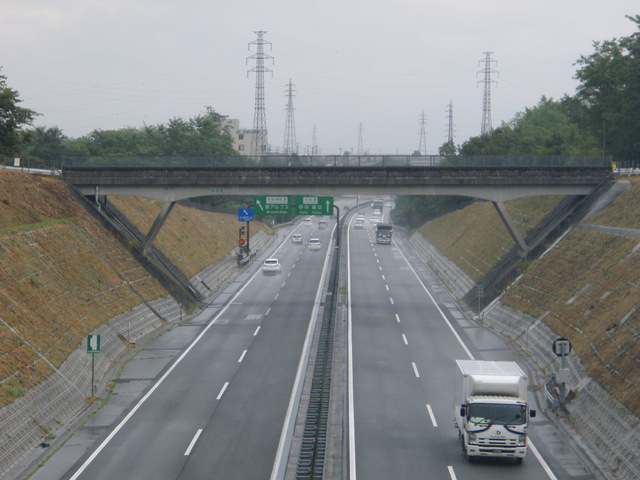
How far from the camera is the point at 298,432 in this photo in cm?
2831

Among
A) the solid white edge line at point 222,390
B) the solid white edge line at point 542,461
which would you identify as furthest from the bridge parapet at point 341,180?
the solid white edge line at point 542,461

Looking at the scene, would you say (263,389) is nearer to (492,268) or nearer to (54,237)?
(54,237)

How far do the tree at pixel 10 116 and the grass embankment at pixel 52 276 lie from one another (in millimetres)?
10946

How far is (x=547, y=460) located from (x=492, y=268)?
3648 centimetres

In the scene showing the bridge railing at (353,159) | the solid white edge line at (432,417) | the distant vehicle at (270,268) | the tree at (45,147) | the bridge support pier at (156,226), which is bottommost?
the solid white edge line at (432,417)

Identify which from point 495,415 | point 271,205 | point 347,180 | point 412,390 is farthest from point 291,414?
point 271,205

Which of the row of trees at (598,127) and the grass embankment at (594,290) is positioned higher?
the row of trees at (598,127)

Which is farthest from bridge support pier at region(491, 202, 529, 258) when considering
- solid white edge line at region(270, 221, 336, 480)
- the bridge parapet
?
solid white edge line at region(270, 221, 336, 480)

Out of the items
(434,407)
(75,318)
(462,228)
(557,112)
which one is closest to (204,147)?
(462,228)

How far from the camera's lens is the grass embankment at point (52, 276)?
3136 centimetres

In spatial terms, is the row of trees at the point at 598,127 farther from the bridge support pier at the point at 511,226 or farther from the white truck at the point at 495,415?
the white truck at the point at 495,415

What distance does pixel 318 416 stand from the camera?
26.9m

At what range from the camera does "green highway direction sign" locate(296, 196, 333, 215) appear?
63.2m

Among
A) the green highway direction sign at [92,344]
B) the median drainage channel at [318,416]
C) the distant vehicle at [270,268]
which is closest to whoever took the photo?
the median drainage channel at [318,416]
